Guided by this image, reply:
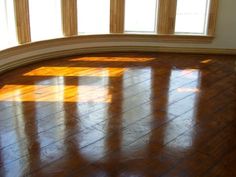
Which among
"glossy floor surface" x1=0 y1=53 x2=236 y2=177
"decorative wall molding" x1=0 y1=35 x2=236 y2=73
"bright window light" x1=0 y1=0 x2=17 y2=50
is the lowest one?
"glossy floor surface" x1=0 y1=53 x2=236 y2=177

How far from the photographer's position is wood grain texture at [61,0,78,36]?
16.2ft

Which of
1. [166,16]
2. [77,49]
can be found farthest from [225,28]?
[77,49]

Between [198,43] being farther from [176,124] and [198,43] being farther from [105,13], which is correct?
[176,124]

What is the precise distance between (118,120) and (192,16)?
9.76 ft

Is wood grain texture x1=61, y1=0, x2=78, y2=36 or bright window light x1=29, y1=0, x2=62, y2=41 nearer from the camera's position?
bright window light x1=29, y1=0, x2=62, y2=41

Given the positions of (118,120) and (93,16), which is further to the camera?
(93,16)

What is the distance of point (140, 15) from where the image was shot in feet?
17.7

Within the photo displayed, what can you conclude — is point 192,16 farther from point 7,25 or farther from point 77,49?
point 7,25

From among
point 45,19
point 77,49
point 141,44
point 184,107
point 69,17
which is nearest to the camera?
point 184,107

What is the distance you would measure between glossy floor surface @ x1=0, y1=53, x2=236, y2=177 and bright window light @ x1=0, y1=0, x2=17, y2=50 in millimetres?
394

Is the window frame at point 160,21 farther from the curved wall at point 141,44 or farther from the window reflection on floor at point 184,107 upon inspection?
the window reflection on floor at point 184,107

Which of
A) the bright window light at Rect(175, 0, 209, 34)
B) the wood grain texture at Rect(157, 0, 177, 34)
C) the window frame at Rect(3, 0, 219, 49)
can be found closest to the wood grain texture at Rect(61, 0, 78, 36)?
the window frame at Rect(3, 0, 219, 49)

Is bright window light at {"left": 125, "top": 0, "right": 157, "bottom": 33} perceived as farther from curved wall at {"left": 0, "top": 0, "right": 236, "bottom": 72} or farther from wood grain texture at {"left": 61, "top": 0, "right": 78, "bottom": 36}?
wood grain texture at {"left": 61, "top": 0, "right": 78, "bottom": 36}

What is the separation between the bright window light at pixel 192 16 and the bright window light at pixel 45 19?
189 centimetres
